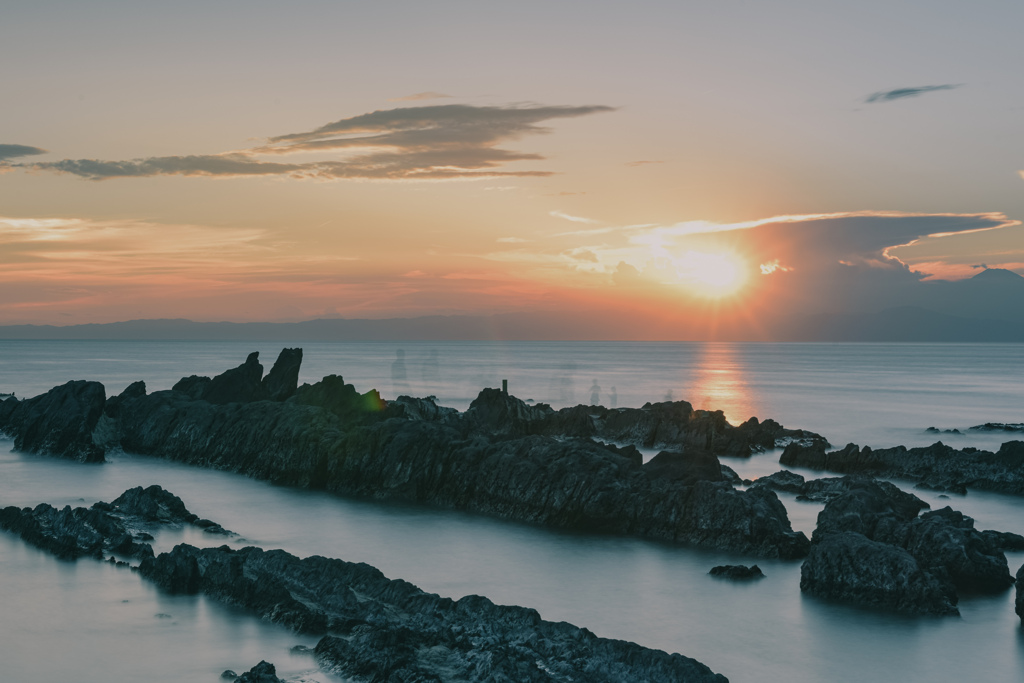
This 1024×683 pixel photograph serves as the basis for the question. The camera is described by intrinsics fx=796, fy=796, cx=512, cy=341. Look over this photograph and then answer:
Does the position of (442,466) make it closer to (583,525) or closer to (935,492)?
(583,525)

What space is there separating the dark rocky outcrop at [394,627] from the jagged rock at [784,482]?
24971 millimetres

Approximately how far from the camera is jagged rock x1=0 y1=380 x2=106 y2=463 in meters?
50.4

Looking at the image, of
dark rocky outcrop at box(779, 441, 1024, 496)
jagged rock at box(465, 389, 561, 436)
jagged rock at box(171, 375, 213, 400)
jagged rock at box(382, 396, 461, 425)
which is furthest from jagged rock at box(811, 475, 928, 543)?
jagged rock at box(171, 375, 213, 400)

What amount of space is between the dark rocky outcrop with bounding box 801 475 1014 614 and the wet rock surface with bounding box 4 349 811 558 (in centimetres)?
245

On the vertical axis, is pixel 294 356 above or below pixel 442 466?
above

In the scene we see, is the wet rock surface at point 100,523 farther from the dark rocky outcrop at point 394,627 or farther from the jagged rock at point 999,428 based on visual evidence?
the jagged rock at point 999,428

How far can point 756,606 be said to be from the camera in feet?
80.0

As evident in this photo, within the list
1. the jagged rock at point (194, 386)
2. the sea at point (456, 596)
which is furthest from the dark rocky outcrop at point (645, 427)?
the jagged rock at point (194, 386)

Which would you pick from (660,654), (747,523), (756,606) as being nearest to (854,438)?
(747,523)

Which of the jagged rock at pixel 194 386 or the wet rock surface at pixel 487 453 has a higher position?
the jagged rock at pixel 194 386

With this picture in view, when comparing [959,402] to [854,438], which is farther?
[959,402]

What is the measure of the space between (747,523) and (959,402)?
328ft

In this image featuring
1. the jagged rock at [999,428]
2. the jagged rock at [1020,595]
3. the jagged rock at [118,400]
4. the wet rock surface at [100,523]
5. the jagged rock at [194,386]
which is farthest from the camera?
the jagged rock at [999,428]

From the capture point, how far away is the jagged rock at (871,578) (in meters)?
23.5
